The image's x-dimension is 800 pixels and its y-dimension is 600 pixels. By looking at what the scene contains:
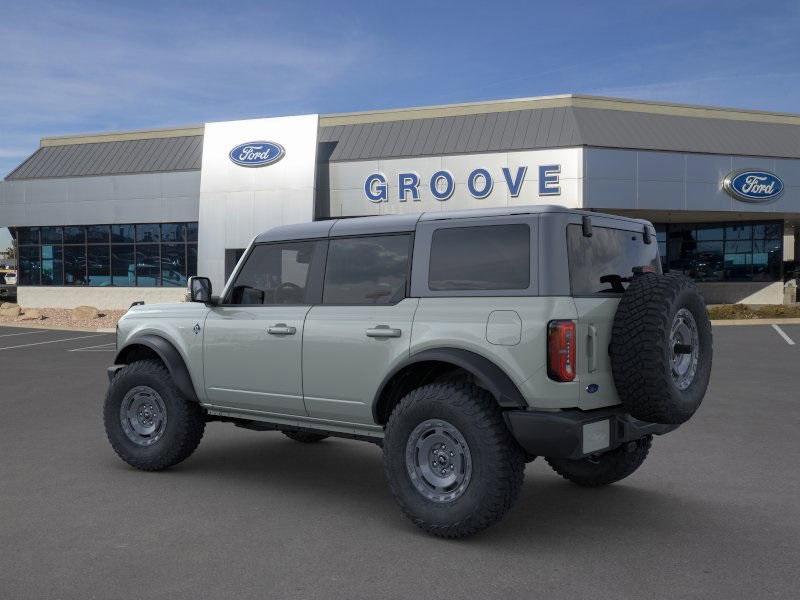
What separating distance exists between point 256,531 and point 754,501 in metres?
3.51

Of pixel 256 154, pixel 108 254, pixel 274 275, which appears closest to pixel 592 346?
pixel 274 275

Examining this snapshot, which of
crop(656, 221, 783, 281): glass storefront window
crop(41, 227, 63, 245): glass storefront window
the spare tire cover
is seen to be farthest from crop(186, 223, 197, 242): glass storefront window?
the spare tire cover

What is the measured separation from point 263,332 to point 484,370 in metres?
2.01

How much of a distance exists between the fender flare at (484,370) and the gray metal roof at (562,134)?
2337 centimetres

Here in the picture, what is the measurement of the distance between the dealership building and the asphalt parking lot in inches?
811

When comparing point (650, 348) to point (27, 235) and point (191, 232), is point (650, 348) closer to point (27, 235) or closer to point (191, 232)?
point (191, 232)

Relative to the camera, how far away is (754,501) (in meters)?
5.74

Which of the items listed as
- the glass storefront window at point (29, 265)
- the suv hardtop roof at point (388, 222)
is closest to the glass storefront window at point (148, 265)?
the glass storefront window at point (29, 265)

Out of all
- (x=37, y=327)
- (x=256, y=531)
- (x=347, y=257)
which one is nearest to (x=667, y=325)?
(x=347, y=257)

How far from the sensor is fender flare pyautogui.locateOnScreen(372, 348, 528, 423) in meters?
4.77

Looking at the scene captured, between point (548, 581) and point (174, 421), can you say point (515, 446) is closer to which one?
point (548, 581)

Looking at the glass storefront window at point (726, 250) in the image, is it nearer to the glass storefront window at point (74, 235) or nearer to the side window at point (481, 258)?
the glass storefront window at point (74, 235)

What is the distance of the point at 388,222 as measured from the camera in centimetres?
571

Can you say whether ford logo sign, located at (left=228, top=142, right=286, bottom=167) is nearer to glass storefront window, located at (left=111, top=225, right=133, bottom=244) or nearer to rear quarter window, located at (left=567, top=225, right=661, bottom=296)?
glass storefront window, located at (left=111, top=225, right=133, bottom=244)
